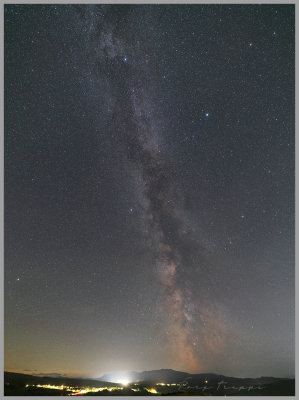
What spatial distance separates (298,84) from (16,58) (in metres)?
7.88

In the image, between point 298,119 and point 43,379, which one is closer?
point 298,119

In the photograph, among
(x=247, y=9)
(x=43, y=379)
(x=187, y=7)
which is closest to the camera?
(x=247, y=9)

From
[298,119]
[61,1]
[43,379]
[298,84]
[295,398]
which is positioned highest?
[61,1]

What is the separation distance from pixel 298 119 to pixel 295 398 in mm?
6251

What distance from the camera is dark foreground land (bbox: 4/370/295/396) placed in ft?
32.4

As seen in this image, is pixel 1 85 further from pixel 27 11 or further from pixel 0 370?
pixel 0 370

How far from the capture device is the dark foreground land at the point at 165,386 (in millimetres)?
9875

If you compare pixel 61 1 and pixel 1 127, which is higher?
pixel 61 1

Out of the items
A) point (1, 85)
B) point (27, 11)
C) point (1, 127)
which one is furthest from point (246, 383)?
point (27, 11)

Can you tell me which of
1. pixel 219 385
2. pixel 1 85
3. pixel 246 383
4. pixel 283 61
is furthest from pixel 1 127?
pixel 246 383

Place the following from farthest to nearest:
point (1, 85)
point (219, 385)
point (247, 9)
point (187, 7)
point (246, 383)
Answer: point (246, 383)
point (219, 385)
point (187, 7)
point (247, 9)
point (1, 85)

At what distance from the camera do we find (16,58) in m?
9.43

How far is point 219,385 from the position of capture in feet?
35.8

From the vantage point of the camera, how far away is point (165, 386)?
1358cm
